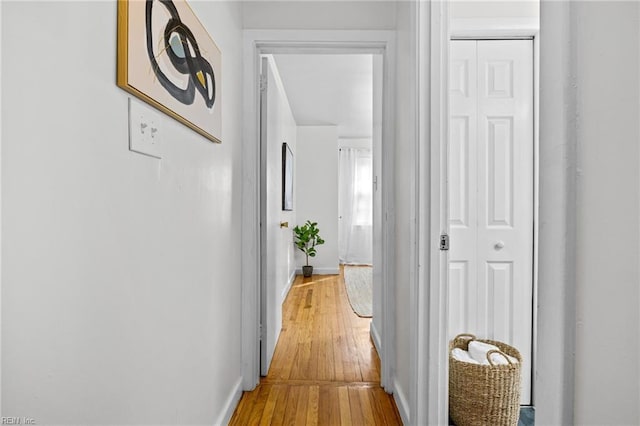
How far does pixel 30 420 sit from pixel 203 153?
3.50ft

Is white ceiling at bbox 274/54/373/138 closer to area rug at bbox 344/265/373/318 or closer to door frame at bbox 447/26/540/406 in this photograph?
door frame at bbox 447/26/540/406

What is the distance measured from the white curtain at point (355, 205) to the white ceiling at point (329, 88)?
3.53 ft

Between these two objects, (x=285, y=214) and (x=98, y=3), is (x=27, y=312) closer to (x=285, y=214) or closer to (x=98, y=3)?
(x=98, y=3)

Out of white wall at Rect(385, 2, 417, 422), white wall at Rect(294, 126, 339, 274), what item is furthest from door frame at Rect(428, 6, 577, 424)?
white wall at Rect(294, 126, 339, 274)

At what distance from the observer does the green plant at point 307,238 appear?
20.5 feet

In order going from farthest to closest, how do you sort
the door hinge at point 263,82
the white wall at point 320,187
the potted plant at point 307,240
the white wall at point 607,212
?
1. the white wall at point 320,187
2. the potted plant at point 307,240
3. the door hinge at point 263,82
4. the white wall at point 607,212

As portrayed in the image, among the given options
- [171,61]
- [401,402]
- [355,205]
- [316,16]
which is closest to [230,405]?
[401,402]

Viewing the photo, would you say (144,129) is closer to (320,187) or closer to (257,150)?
(257,150)

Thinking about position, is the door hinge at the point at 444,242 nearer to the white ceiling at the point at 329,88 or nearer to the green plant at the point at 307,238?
the white ceiling at the point at 329,88

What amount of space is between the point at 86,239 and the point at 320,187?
583 cm

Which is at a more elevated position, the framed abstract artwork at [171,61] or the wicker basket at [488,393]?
the framed abstract artwork at [171,61]

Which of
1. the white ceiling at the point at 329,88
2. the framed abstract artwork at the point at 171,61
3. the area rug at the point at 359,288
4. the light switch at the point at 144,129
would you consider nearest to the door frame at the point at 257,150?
the framed abstract artwork at the point at 171,61

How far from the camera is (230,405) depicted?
1.97 metres

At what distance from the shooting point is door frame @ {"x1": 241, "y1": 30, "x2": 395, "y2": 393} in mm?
2275
